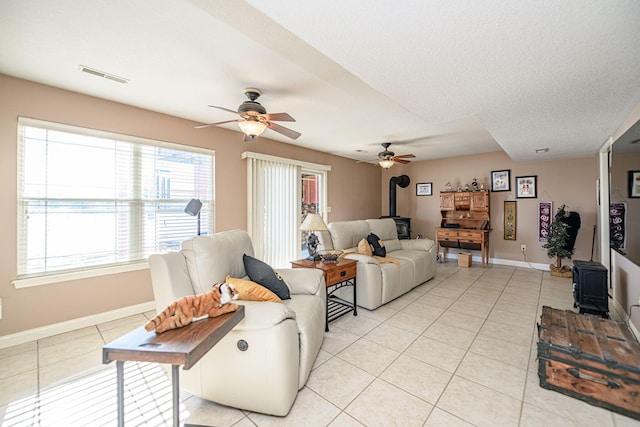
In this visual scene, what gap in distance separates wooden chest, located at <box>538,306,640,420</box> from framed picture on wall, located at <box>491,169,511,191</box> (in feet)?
13.3

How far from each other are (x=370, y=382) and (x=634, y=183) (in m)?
3.13

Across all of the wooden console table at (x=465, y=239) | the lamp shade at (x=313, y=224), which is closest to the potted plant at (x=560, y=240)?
the wooden console table at (x=465, y=239)

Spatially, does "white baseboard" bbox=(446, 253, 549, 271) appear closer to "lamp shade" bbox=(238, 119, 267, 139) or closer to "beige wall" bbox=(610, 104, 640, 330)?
"beige wall" bbox=(610, 104, 640, 330)

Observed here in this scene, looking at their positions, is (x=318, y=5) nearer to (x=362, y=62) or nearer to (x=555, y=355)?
(x=362, y=62)

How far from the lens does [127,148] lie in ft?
10.0

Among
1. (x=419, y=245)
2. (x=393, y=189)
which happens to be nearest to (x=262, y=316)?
(x=419, y=245)

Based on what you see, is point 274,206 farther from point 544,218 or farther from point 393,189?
point 544,218

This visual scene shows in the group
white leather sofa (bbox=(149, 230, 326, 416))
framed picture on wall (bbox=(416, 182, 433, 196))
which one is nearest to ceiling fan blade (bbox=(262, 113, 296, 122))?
white leather sofa (bbox=(149, 230, 326, 416))

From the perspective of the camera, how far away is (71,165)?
107 inches

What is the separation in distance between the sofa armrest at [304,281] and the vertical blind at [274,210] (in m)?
1.87

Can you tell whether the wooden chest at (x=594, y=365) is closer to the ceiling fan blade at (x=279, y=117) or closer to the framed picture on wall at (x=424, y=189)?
the ceiling fan blade at (x=279, y=117)

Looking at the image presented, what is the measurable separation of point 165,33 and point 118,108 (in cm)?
174

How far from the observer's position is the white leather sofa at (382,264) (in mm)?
3143

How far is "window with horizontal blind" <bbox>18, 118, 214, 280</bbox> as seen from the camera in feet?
8.27
